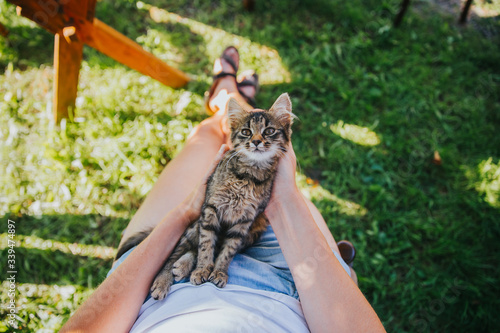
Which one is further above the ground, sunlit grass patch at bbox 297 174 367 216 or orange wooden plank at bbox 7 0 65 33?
orange wooden plank at bbox 7 0 65 33

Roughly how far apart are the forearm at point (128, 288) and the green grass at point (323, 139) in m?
1.19

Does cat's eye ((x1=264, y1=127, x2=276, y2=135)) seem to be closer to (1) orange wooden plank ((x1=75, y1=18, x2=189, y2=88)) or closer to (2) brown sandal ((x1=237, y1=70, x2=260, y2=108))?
(2) brown sandal ((x1=237, y1=70, x2=260, y2=108))

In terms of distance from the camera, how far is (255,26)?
3.88 meters

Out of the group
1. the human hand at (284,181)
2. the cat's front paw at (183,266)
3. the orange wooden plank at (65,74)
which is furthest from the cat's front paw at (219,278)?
the orange wooden plank at (65,74)

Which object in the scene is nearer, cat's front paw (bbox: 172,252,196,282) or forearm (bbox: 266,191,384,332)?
forearm (bbox: 266,191,384,332)

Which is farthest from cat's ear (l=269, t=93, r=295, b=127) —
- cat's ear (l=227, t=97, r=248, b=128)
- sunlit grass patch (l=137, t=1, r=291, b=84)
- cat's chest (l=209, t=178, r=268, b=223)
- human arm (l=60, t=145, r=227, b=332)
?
sunlit grass patch (l=137, t=1, r=291, b=84)

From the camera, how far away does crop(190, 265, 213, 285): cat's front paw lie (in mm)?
1734

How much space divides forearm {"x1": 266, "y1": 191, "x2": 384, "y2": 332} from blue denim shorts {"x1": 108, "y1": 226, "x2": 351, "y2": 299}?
12cm

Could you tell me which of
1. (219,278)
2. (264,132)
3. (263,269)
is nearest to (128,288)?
(219,278)

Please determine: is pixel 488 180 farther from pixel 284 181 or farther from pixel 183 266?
pixel 183 266

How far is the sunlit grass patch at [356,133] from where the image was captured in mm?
3240

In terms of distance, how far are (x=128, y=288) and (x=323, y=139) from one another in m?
2.52

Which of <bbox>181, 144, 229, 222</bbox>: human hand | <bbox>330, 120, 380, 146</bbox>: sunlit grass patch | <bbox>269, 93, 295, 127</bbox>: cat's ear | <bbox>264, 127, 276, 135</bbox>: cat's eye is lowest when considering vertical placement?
<bbox>181, 144, 229, 222</bbox>: human hand

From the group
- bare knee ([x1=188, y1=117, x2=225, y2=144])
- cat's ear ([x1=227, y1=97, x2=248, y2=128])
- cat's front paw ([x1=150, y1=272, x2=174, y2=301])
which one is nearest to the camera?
cat's front paw ([x1=150, y1=272, x2=174, y2=301])
